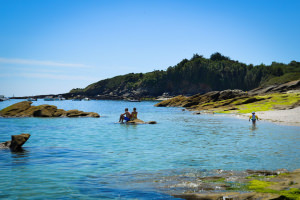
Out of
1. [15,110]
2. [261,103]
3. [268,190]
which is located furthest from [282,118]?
[15,110]

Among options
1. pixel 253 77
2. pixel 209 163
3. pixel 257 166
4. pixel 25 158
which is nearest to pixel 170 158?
pixel 209 163

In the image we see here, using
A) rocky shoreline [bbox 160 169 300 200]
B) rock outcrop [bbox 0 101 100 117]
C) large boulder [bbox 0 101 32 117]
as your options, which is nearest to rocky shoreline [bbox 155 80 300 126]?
rock outcrop [bbox 0 101 100 117]

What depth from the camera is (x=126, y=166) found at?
14.9 meters

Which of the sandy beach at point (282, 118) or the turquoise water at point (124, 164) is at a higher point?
the sandy beach at point (282, 118)

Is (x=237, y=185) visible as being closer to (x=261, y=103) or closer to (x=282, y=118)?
(x=282, y=118)

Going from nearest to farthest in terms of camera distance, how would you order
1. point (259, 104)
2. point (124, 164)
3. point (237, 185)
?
point (237, 185) < point (124, 164) < point (259, 104)

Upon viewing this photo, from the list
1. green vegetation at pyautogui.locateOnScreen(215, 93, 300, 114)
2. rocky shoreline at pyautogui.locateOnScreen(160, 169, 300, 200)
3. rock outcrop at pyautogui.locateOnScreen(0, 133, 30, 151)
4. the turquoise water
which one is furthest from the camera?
green vegetation at pyautogui.locateOnScreen(215, 93, 300, 114)

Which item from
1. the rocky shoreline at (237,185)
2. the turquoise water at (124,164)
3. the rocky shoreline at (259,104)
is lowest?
the turquoise water at (124,164)

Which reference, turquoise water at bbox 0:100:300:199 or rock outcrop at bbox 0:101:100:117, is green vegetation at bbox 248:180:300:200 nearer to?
turquoise water at bbox 0:100:300:199

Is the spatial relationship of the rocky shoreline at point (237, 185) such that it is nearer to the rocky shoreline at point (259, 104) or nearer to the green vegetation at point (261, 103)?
the rocky shoreline at point (259, 104)

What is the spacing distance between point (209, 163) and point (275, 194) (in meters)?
7.16

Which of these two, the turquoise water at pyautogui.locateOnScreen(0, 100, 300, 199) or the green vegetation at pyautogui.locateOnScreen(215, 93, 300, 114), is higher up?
the green vegetation at pyautogui.locateOnScreen(215, 93, 300, 114)

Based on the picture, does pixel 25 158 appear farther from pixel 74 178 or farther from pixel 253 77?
pixel 253 77

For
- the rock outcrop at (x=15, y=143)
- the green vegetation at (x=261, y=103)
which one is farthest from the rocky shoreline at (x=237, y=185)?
the green vegetation at (x=261, y=103)
